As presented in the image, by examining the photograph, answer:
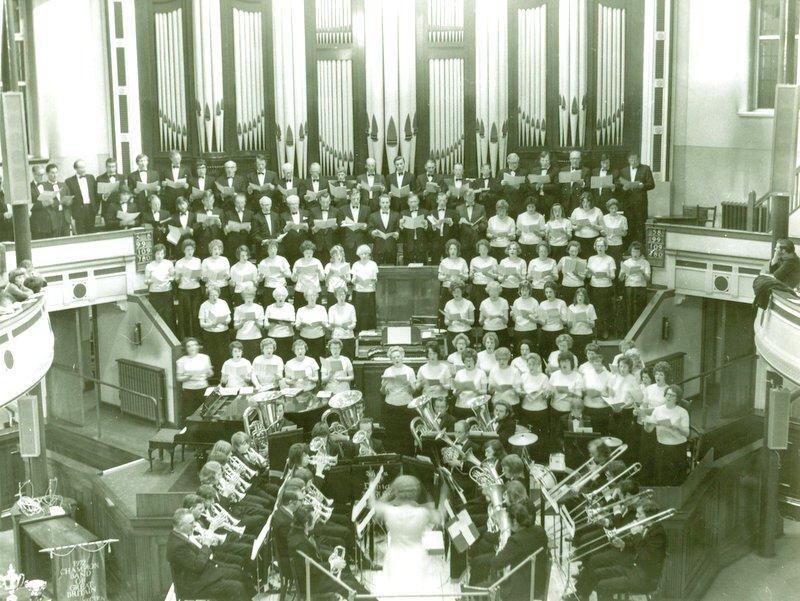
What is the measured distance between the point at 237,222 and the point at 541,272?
13.0 ft

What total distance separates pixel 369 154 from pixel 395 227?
83.2 inches

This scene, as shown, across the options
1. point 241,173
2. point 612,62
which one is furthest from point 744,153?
point 241,173

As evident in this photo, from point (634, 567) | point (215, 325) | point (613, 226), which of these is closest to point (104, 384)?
point (215, 325)

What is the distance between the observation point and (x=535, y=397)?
1348 centimetres

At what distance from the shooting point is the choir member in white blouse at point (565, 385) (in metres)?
13.4

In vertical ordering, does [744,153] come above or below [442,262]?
above

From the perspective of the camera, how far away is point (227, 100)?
17.2m

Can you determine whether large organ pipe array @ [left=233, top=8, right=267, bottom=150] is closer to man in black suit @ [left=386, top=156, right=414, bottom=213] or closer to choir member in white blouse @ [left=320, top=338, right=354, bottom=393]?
man in black suit @ [left=386, top=156, right=414, bottom=213]

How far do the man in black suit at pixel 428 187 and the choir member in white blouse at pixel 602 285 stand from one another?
224 cm

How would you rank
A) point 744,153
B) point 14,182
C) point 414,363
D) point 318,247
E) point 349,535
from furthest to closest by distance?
point 744,153 → point 318,247 → point 414,363 → point 14,182 → point 349,535

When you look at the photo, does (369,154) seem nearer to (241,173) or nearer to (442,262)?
(241,173)

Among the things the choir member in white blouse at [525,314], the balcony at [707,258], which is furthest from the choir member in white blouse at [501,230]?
the balcony at [707,258]

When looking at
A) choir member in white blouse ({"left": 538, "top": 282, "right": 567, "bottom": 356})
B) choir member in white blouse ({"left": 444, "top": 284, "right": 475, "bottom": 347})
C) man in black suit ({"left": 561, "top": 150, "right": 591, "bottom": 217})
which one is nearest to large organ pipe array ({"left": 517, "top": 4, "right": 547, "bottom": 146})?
man in black suit ({"left": 561, "top": 150, "right": 591, "bottom": 217})

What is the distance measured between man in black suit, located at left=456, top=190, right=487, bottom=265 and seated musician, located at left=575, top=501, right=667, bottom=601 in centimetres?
555
